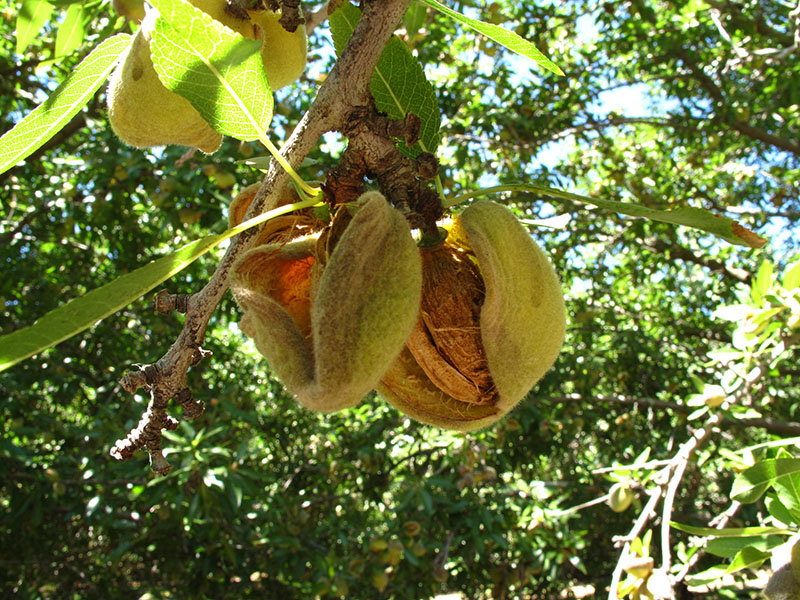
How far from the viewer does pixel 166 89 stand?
118 centimetres

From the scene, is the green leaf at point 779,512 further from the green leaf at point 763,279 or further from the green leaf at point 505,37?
the green leaf at point 505,37

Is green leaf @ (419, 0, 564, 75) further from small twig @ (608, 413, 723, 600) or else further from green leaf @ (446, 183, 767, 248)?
small twig @ (608, 413, 723, 600)

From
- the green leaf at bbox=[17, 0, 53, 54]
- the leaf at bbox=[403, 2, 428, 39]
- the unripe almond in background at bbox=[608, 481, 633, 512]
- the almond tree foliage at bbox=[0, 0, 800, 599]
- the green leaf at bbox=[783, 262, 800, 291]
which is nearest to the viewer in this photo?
the leaf at bbox=[403, 2, 428, 39]

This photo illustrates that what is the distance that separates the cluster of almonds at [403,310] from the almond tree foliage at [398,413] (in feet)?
5.18

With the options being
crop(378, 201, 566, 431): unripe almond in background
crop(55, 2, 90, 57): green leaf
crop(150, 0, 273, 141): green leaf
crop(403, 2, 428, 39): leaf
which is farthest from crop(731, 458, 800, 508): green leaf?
crop(55, 2, 90, 57): green leaf

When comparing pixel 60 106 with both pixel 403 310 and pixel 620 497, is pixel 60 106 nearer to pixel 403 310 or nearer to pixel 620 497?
pixel 403 310

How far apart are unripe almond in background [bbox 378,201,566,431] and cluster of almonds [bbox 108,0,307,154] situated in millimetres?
621

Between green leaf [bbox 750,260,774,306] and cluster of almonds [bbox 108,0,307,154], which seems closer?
cluster of almonds [bbox 108,0,307,154]

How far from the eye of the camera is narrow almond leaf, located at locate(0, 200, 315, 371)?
2.53ft

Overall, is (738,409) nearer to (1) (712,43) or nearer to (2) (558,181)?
(2) (558,181)

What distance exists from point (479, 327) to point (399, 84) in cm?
49

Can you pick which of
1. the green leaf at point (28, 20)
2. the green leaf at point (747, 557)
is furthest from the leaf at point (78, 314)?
the green leaf at point (28, 20)

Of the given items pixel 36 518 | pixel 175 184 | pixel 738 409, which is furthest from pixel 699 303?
pixel 36 518

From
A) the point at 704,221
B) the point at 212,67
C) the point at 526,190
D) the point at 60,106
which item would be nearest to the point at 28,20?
the point at 60,106
